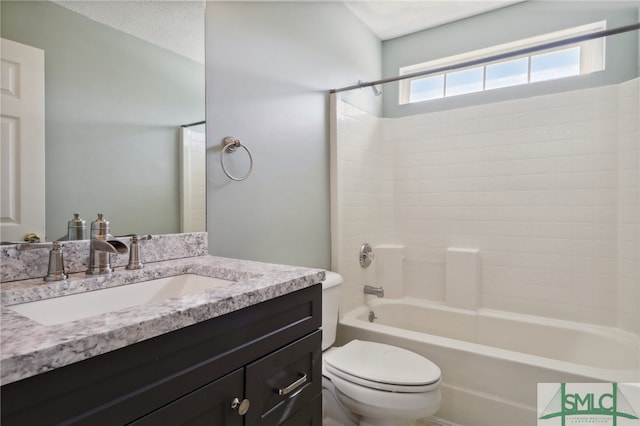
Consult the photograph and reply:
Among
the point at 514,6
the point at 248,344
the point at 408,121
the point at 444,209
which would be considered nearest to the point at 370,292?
the point at 444,209

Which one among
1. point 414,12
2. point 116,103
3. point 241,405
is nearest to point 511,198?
point 414,12

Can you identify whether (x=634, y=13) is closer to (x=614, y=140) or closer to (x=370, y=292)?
(x=614, y=140)

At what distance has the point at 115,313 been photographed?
65 cm

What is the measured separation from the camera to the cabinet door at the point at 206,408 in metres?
0.65

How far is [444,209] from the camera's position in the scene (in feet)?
8.78

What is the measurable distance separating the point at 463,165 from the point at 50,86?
2.45 metres

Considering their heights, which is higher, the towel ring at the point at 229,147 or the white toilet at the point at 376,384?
the towel ring at the point at 229,147

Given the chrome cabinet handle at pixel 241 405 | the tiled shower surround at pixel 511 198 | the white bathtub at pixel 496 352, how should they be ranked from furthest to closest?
the tiled shower surround at pixel 511 198, the white bathtub at pixel 496 352, the chrome cabinet handle at pixel 241 405

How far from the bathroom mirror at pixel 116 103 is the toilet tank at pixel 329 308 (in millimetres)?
766

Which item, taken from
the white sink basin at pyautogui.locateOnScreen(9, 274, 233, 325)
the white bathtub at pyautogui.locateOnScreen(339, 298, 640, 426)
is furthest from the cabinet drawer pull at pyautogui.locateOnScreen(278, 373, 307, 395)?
the white bathtub at pyautogui.locateOnScreen(339, 298, 640, 426)

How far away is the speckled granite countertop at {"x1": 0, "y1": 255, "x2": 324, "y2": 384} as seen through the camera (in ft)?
1.63

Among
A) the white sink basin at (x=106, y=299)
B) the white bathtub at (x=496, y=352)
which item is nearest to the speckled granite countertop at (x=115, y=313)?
the white sink basin at (x=106, y=299)

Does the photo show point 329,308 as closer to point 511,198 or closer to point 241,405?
point 241,405

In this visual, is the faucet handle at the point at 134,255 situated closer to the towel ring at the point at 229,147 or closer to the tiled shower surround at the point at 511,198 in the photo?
the towel ring at the point at 229,147
